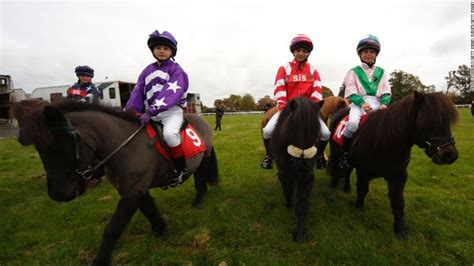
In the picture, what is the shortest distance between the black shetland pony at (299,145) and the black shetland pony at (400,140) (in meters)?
0.93

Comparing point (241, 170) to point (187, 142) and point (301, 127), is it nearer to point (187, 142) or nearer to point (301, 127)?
point (187, 142)

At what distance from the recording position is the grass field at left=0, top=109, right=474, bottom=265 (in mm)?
3107

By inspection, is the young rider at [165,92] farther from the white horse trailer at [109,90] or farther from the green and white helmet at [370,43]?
the white horse trailer at [109,90]

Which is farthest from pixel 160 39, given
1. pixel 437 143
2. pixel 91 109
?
pixel 437 143

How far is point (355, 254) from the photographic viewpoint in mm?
3061

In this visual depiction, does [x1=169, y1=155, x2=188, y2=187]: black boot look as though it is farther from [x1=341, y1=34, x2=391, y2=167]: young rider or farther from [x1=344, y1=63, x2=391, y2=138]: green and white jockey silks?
[x1=344, y1=63, x2=391, y2=138]: green and white jockey silks

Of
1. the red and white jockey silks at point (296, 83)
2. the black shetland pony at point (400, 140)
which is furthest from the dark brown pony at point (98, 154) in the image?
the black shetland pony at point (400, 140)

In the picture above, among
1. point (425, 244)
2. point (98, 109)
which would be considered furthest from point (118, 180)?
point (425, 244)

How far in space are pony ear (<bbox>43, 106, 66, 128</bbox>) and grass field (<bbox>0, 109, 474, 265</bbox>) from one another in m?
1.83

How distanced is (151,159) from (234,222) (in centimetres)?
169

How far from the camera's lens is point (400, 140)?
125 inches

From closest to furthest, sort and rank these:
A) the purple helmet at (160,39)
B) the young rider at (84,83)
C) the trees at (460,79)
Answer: the purple helmet at (160,39)
the young rider at (84,83)
the trees at (460,79)

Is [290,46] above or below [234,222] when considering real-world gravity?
above

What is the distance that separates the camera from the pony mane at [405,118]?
2.77m
